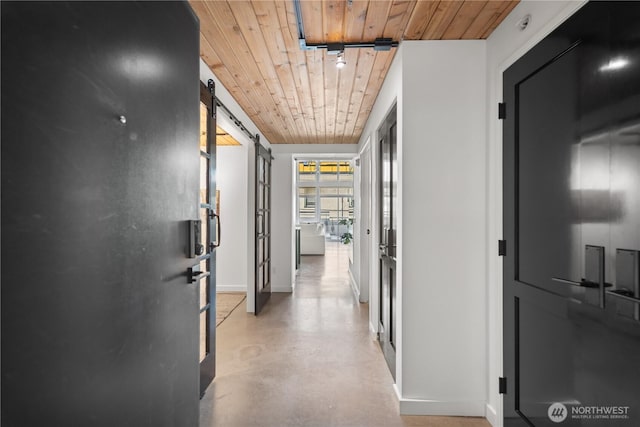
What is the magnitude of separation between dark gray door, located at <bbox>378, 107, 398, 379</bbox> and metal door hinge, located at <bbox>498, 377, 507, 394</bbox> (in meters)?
0.81

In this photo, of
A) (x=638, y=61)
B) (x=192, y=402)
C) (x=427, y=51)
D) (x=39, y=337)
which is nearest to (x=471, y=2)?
(x=427, y=51)

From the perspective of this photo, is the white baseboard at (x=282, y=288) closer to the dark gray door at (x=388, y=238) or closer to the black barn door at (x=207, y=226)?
the dark gray door at (x=388, y=238)

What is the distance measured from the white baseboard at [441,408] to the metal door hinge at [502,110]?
184 centimetres

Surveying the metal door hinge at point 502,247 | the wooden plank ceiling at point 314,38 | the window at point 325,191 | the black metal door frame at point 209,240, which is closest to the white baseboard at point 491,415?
the metal door hinge at point 502,247

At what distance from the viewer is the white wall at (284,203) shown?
576 cm

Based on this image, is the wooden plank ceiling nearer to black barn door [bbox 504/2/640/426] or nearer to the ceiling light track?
the ceiling light track

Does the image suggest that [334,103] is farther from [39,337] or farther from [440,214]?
[39,337]

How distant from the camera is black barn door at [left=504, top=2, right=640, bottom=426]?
121 cm

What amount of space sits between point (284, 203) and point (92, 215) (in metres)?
4.97

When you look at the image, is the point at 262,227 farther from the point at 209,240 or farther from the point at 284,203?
the point at 209,240

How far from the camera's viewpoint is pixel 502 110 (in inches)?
80.6

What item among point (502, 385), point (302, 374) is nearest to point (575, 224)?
point (502, 385)

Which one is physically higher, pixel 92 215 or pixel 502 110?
pixel 502 110

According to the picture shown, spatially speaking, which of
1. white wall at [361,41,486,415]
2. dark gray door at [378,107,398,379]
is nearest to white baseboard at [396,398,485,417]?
white wall at [361,41,486,415]
